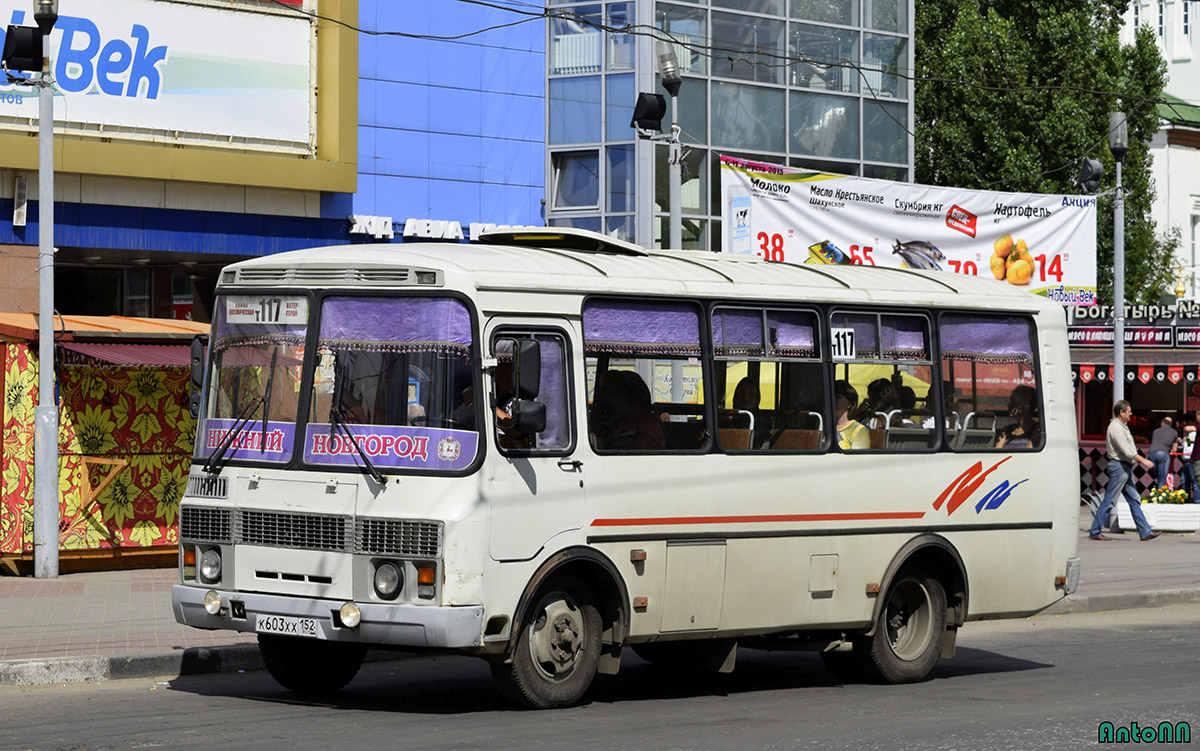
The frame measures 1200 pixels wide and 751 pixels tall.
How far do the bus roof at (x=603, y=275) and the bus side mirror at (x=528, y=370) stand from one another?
514mm

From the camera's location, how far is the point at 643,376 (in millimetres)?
10734

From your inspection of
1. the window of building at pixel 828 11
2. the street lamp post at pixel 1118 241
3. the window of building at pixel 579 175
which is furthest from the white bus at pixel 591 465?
the window of building at pixel 828 11

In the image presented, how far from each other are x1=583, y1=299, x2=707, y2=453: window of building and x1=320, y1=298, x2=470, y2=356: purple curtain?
93 cm

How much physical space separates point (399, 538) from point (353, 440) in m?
0.64

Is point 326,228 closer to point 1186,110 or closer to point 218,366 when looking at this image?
point 218,366

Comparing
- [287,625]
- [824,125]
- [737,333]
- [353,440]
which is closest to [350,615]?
[287,625]

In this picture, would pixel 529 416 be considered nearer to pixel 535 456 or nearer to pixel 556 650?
pixel 535 456

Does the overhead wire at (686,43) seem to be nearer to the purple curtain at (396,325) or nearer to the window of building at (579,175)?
the window of building at (579,175)

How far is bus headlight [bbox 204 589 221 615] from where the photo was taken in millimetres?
10141

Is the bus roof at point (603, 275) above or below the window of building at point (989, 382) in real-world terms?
above

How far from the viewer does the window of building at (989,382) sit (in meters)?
12.5

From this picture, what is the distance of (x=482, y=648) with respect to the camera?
967 centimetres

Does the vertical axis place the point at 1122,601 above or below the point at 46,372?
below

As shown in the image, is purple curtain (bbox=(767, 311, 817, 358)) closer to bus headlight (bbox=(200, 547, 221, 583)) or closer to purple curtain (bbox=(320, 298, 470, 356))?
purple curtain (bbox=(320, 298, 470, 356))
